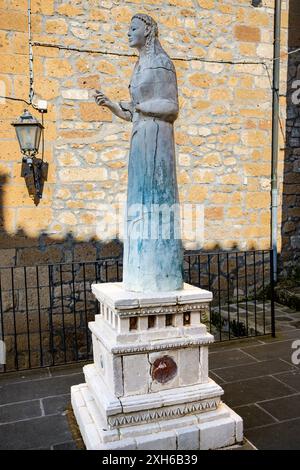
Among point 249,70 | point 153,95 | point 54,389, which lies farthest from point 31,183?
point 249,70

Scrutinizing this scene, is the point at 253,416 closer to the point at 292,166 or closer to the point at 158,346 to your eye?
the point at 158,346

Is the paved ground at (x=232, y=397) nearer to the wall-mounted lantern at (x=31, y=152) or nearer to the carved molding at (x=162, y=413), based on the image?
the carved molding at (x=162, y=413)

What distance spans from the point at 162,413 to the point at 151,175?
4.56 ft

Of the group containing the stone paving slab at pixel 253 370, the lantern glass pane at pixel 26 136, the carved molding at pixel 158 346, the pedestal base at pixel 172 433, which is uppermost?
the lantern glass pane at pixel 26 136

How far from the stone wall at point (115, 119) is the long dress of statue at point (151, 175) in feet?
9.76

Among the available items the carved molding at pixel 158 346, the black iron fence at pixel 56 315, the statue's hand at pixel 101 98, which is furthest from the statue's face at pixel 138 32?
the black iron fence at pixel 56 315

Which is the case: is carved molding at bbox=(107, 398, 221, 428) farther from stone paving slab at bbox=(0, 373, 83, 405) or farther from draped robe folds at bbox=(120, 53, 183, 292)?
stone paving slab at bbox=(0, 373, 83, 405)

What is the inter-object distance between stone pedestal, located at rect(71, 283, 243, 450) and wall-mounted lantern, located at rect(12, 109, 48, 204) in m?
2.98

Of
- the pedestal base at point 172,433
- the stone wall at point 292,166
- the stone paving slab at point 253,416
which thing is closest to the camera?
the pedestal base at point 172,433

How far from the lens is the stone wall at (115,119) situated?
5109mm

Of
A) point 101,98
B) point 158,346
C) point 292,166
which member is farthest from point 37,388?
point 292,166

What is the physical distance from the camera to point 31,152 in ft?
16.7

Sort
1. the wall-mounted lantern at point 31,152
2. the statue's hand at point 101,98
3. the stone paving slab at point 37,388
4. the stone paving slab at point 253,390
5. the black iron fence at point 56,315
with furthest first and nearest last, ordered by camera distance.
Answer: the black iron fence at point 56,315 → the wall-mounted lantern at point 31,152 → the stone paving slab at point 37,388 → the stone paving slab at point 253,390 → the statue's hand at point 101,98

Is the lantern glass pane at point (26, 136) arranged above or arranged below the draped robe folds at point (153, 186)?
above
